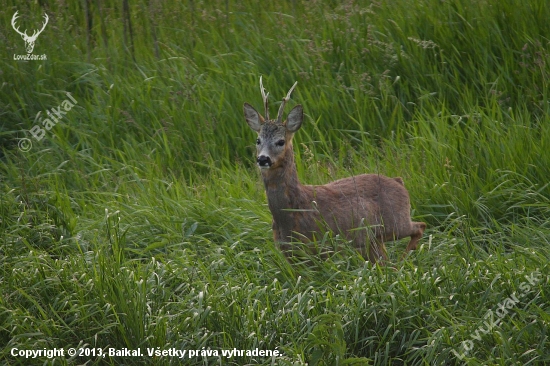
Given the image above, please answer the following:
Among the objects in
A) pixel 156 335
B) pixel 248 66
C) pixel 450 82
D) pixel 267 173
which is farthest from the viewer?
pixel 248 66

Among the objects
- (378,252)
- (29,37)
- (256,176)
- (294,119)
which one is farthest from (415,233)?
(29,37)

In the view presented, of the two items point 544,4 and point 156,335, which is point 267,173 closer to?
point 156,335

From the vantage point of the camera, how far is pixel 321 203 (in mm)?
5539

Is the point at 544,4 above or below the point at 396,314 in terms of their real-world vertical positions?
above

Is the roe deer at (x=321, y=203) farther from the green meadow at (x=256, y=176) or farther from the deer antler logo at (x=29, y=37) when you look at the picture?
the deer antler logo at (x=29, y=37)

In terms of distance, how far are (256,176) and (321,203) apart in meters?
1.35

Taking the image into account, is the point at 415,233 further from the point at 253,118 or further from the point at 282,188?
the point at 253,118

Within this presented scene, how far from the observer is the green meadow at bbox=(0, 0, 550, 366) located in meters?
4.42

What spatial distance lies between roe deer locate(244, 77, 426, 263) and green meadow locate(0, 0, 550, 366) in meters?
0.17

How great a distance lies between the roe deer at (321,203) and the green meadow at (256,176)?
165 mm

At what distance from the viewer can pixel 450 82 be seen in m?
7.39

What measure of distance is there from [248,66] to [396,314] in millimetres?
3923

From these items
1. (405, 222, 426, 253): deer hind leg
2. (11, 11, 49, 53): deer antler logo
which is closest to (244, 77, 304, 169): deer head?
(405, 222, 426, 253): deer hind leg

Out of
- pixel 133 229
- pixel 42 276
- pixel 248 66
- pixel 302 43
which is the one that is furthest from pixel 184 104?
pixel 42 276
